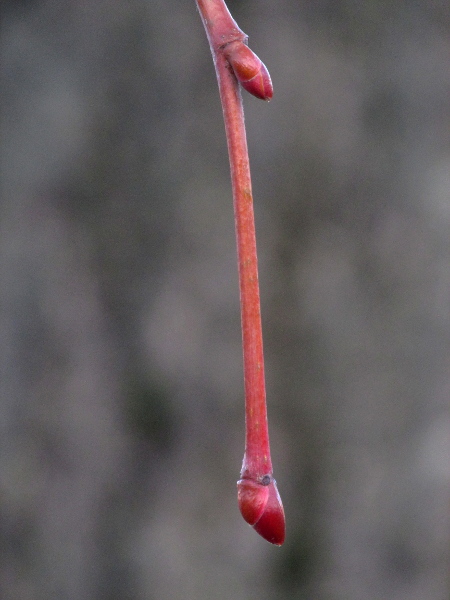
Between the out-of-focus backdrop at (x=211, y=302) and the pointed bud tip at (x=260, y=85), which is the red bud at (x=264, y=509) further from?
the out-of-focus backdrop at (x=211, y=302)

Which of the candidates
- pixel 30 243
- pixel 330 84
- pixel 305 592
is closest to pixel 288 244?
pixel 330 84

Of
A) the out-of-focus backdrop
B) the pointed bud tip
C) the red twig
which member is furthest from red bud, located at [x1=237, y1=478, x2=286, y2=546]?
the out-of-focus backdrop

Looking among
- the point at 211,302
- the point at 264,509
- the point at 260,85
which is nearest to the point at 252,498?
the point at 264,509

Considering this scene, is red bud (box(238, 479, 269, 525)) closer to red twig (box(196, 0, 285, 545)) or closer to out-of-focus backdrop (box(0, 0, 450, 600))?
red twig (box(196, 0, 285, 545))

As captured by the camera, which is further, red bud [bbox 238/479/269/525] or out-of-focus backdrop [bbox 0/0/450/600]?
out-of-focus backdrop [bbox 0/0/450/600]

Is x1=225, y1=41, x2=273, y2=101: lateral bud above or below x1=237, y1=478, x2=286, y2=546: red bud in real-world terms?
above

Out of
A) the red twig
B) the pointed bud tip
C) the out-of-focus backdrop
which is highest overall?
the pointed bud tip
